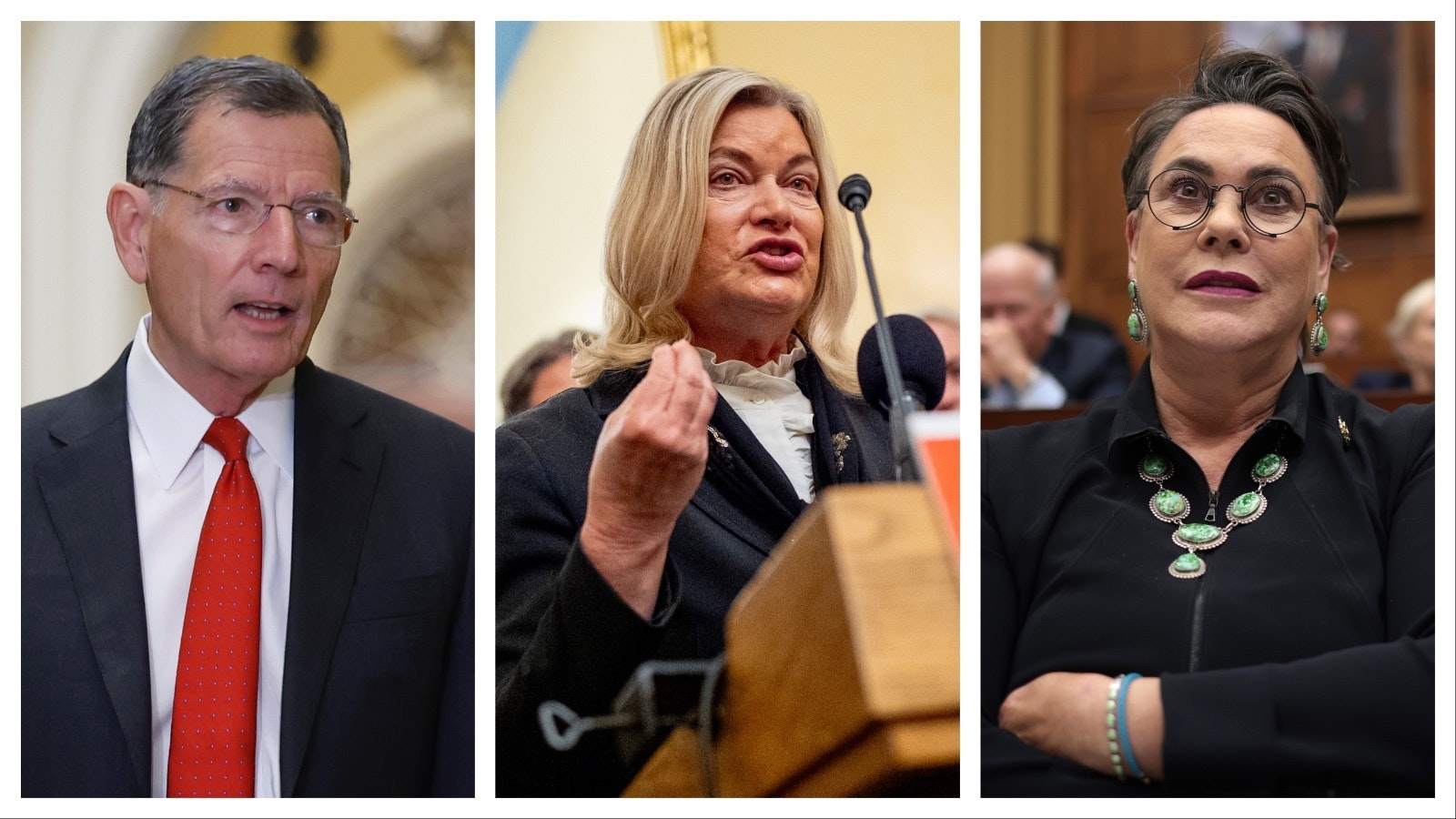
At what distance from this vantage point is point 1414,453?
102 inches

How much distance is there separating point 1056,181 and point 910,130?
281 centimetres

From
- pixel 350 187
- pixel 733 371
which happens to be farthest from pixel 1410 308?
pixel 350 187

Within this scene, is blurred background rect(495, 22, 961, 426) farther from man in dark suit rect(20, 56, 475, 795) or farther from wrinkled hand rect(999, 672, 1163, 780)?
wrinkled hand rect(999, 672, 1163, 780)

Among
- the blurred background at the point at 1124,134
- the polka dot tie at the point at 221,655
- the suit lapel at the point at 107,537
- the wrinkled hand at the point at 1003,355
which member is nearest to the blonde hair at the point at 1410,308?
the blurred background at the point at 1124,134

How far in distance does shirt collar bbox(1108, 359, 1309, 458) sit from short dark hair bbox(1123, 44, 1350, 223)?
0.31 metres

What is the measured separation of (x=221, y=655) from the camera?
2.62m

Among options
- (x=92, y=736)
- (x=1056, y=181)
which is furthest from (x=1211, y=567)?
(x=1056, y=181)

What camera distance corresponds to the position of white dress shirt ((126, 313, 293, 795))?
2.62 metres

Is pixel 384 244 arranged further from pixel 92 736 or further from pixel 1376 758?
pixel 1376 758

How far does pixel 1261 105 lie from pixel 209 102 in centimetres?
189

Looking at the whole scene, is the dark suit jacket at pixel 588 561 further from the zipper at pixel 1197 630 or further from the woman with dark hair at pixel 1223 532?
the zipper at pixel 1197 630

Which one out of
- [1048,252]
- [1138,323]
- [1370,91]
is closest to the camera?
[1138,323]

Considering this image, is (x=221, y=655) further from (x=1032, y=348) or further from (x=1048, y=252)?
(x=1048, y=252)

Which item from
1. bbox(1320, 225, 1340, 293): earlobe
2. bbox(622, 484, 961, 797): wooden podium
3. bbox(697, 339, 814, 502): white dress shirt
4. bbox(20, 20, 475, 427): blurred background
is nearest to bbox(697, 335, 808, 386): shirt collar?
bbox(697, 339, 814, 502): white dress shirt
